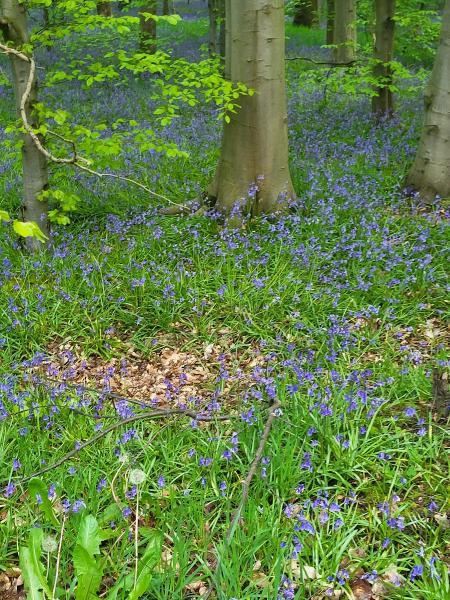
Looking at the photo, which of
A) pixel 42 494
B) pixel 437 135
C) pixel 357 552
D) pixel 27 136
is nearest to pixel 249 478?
pixel 357 552

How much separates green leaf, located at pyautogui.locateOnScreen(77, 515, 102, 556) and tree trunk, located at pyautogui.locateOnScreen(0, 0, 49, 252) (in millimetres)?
3978

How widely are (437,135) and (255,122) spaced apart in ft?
7.13

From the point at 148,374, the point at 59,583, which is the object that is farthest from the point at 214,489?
the point at 148,374

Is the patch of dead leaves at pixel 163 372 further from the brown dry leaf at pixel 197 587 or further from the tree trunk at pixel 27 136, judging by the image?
the tree trunk at pixel 27 136

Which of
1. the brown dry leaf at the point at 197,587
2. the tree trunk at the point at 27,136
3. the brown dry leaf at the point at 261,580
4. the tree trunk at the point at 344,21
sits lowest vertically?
the brown dry leaf at the point at 197,587

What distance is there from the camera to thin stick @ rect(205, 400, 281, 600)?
2.35 meters

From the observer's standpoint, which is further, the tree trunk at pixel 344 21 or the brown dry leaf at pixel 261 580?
the tree trunk at pixel 344 21

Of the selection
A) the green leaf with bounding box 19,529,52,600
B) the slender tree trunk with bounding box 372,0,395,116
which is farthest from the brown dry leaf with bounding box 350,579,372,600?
the slender tree trunk with bounding box 372,0,395,116

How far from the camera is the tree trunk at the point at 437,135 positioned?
19.1 feet

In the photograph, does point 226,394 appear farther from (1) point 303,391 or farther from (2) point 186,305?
(2) point 186,305

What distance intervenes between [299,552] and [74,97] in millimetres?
13573

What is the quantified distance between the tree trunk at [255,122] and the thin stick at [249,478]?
298 centimetres

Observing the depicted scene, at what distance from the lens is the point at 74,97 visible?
534 inches

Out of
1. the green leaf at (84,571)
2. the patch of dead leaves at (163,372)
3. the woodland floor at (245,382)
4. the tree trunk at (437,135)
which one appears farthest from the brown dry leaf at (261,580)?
the tree trunk at (437,135)
